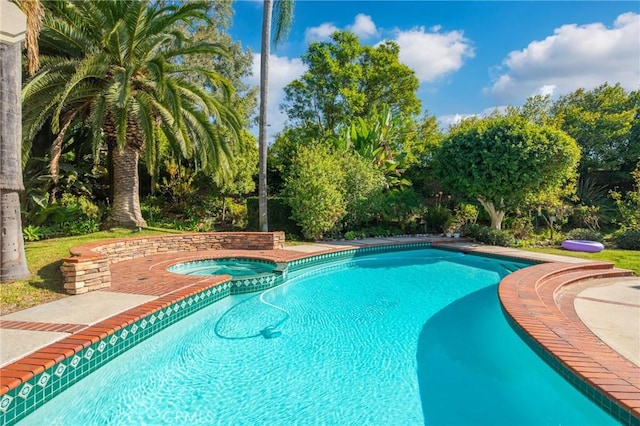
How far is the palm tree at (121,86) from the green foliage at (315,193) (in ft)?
9.88

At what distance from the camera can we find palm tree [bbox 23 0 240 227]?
9.35 metres

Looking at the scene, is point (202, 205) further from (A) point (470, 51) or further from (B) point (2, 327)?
(A) point (470, 51)

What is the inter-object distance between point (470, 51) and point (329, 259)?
33.5ft

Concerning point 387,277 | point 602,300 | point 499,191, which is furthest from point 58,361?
point 499,191

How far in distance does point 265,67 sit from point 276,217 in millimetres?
6177

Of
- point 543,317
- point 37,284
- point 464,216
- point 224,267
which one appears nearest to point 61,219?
point 224,267

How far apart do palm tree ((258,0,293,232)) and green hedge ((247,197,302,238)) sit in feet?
5.48

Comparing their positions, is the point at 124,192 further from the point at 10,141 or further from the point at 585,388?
the point at 585,388

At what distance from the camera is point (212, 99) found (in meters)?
11.5

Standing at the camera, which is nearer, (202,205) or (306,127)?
(202,205)

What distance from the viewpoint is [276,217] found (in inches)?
596

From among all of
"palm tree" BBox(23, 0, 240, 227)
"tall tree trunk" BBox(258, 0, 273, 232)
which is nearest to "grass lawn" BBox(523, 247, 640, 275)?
"tall tree trunk" BBox(258, 0, 273, 232)

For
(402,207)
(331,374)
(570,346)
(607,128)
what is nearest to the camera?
(570,346)

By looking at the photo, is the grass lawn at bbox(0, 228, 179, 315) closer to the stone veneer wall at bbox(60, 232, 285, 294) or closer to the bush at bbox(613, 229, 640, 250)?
the stone veneer wall at bbox(60, 232, 285, 294)
